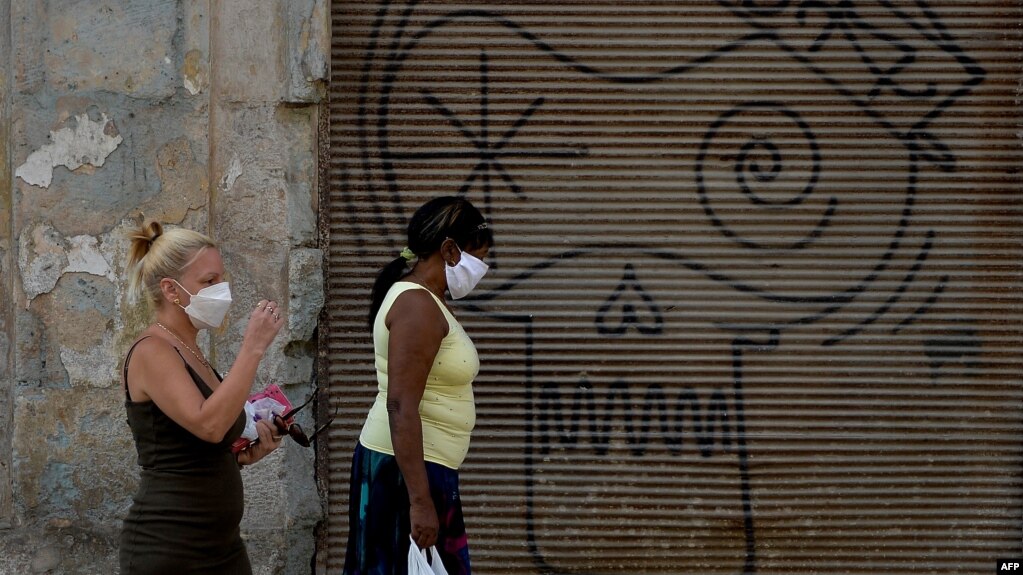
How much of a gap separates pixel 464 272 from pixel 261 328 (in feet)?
1.99

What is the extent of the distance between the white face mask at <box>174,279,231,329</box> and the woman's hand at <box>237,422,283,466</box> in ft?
1.24

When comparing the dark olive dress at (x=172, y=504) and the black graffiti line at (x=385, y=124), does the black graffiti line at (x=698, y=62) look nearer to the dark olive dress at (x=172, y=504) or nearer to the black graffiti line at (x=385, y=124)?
the black graffiti line at (x=385, y=124)

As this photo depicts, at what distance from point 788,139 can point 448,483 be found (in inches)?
93.0

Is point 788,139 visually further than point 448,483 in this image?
Yes

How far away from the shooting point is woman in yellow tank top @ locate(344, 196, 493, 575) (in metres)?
2.81

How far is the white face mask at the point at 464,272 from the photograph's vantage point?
301 cm

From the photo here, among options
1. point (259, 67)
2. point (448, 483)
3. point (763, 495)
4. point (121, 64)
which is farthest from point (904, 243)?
point (121, 64)

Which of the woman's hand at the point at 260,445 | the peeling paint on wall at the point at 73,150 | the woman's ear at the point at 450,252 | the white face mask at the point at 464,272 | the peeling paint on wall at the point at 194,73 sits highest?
the peeling paint on wall at the point at 194,73

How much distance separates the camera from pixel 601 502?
14.4 feet

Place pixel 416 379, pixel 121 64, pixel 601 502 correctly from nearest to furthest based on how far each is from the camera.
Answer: pixel 416 379, pixel 121 64, pixel 601 502

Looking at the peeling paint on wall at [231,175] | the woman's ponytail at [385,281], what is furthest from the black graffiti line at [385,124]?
the woman's ponytail at [385,281]

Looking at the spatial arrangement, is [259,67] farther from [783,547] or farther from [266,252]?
[783,547]

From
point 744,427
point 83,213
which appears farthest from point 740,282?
point 83,213

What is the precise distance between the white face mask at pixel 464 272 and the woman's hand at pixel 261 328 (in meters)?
0.52
